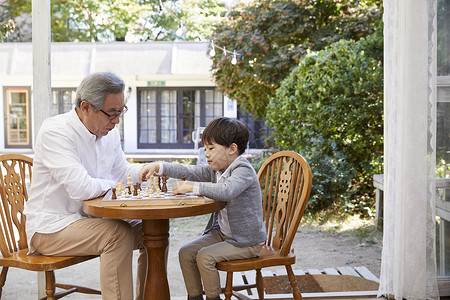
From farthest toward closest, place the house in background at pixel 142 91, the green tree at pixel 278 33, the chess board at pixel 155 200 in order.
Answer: the house in background at pixel 142 91
the green tree at pixel 278 33
the chess board at pixel 155 200

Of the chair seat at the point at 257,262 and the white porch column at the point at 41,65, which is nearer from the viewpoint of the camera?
the chair seat at the point at 257,262

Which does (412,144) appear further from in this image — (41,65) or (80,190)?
(41,65)

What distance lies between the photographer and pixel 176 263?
4.66 meters

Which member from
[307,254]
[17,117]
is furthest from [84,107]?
[17,117]

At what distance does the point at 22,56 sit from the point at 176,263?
10.8 metres

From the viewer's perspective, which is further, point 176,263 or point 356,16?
point 356,16

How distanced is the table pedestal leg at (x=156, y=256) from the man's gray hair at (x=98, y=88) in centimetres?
61

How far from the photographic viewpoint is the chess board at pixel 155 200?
6.82ft

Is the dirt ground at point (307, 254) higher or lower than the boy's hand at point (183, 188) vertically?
lower

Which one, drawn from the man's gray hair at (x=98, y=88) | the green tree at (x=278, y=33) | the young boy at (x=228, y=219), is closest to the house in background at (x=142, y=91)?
the green tree at (x=278, y=33)

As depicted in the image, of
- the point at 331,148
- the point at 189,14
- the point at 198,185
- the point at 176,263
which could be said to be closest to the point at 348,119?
the point at 331,148

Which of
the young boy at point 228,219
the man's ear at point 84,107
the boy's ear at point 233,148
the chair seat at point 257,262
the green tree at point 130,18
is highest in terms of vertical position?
the green tree at point 130,18

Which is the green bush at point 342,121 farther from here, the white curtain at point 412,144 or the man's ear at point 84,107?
the man's ear at point 84,107

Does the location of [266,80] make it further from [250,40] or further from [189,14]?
[189,14]
